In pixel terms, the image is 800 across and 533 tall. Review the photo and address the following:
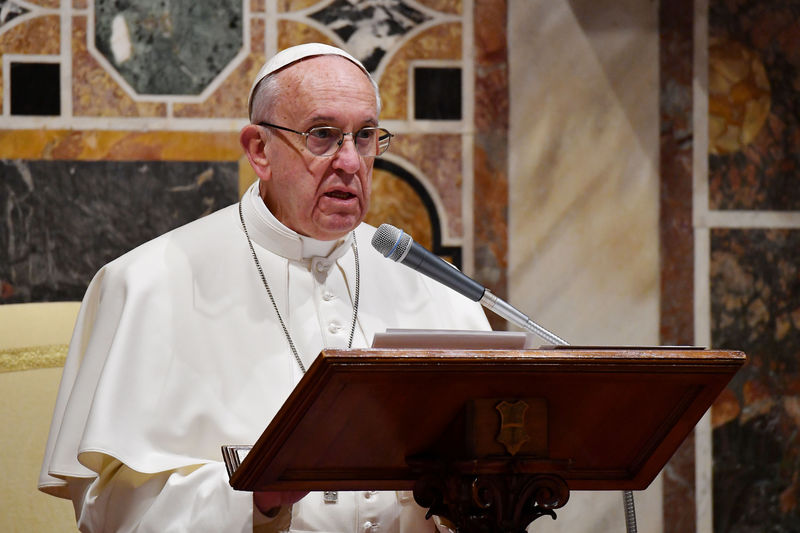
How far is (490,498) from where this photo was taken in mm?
2068

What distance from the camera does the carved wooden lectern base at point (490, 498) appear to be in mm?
2068

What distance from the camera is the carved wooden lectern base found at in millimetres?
2068

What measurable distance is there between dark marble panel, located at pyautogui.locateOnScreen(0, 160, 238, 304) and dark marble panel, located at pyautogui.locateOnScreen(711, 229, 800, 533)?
2.26 metres

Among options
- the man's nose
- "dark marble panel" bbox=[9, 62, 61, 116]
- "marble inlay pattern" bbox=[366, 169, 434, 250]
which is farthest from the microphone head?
"dark marble panel" bbox=[9, 62, 61, 116]

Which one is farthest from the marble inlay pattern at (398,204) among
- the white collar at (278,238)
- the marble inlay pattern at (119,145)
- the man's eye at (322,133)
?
the man's eye at (322,133)

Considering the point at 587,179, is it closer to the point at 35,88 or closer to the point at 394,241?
the point at 35,88

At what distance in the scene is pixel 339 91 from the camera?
123 inches

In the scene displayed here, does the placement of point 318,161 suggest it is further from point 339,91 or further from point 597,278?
point 597,278

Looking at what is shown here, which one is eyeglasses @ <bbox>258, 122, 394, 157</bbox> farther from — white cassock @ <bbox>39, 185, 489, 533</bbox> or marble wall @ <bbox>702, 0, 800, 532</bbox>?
marble wall @ <bbox>702, 0, 800, 532</bbox>

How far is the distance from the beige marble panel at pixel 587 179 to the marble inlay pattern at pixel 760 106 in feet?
1.02

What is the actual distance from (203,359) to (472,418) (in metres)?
1.15

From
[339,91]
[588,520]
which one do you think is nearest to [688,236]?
[588,520]

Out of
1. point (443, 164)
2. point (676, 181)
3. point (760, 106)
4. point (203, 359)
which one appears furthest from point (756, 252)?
point (203, 359)

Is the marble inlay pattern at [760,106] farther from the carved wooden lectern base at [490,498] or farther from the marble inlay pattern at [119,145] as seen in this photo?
the carved wooden lectern base at [490,498]
